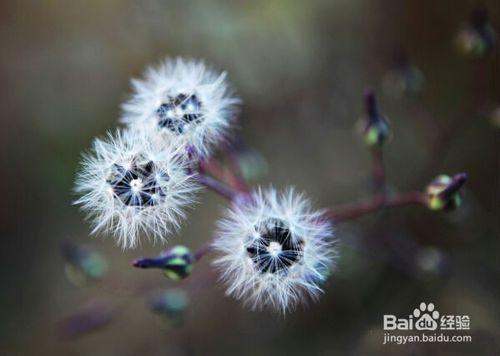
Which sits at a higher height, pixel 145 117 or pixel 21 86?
pixel 21 86

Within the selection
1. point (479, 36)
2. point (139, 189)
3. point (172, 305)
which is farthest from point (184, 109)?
point (479, 36)

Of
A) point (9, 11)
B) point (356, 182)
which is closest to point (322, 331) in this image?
point (356, 182)

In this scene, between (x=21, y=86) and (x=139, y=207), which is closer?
(x=139, y=207)

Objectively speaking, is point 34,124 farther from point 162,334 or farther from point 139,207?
point 139,207

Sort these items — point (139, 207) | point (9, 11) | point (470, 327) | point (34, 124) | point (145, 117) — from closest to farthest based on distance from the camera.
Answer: point (139, 207) < point (145, 117) < point (470, 327) < point (9, 11) < point (34, 124)

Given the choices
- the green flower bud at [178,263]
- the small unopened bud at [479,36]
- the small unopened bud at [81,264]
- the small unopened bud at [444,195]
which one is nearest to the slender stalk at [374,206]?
the small unopened bud at [444,195]

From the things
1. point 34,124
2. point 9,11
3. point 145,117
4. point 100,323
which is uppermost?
point 9,11

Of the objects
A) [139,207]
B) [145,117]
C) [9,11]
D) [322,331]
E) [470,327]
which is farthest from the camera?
[9,11]

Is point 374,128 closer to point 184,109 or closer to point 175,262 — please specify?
point 184,109
